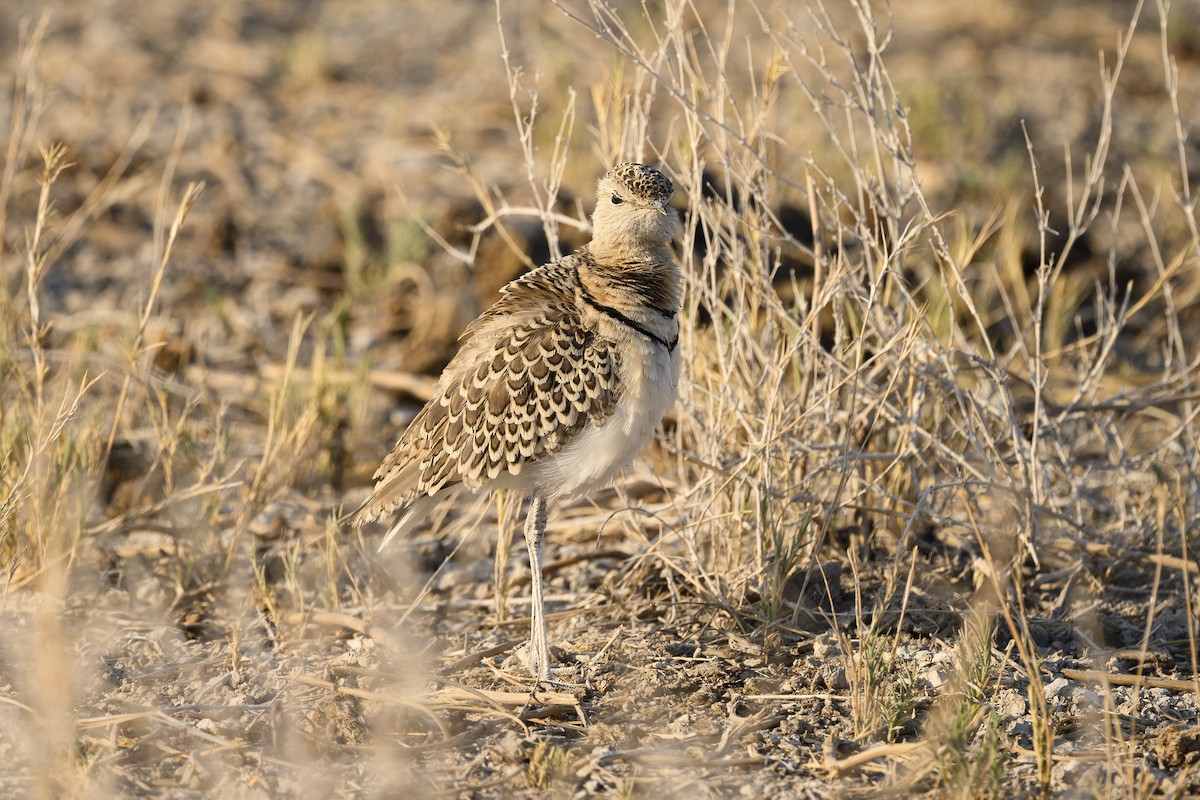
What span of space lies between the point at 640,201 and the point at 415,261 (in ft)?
8.60

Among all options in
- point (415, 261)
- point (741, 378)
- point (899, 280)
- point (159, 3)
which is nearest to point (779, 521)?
point (741, 378)

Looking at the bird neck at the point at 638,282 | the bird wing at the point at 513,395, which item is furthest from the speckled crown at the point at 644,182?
the bird wing at the point at 513,395

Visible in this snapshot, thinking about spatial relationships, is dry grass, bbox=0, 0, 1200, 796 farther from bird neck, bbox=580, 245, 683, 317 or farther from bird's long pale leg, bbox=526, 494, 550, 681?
bird neck, bbox=580, 245, 683, 317

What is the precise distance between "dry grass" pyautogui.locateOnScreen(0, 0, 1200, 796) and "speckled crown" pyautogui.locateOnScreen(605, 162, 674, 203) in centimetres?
21

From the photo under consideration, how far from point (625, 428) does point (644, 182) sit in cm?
67

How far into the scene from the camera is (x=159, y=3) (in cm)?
845

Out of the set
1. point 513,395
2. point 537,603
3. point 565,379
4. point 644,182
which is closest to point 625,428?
point 565,379

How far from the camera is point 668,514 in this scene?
4.29 m

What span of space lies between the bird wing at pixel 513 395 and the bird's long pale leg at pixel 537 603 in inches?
8.5

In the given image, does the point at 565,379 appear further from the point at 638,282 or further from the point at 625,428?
the point at 638,282

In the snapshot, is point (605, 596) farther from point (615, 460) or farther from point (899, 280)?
point (899, 280)

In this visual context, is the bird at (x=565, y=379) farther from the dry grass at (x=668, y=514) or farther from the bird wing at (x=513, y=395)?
the dry grass at (x=668, y=514)

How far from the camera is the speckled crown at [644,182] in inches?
141

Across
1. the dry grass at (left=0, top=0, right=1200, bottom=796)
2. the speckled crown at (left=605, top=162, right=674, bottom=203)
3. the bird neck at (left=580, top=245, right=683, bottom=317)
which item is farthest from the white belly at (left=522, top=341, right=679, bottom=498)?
the speckled crown at (left=605, top=162, right=674, bottom=203)
